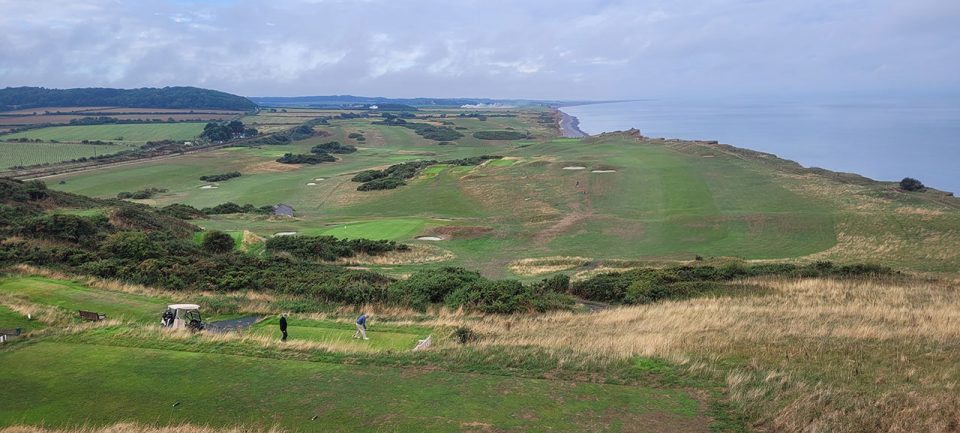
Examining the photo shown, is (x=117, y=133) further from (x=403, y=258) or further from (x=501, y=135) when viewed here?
(x=403, y=258)

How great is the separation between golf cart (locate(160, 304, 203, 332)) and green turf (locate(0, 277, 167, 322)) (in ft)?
4.94

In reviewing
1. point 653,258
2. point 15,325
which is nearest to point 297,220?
point 653,258

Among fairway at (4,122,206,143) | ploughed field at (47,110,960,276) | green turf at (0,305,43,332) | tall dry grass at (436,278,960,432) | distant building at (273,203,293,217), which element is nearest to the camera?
tall dry grass at (436,278,960,432)

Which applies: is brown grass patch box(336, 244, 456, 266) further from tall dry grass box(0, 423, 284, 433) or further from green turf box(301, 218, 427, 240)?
tall dry grass box(0, 423, 284, 433)

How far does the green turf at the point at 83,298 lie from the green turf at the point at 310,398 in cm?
571

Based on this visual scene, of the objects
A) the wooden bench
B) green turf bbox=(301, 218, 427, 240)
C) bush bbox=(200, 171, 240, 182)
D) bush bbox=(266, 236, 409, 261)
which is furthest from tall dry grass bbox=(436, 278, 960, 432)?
bush bbox=(200, 171, 240, 182)

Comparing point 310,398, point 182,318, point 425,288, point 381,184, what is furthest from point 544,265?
point 381,184

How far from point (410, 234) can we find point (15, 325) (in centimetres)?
2801

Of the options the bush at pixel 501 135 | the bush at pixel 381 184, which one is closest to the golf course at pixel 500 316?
the bush at pixel 381 184

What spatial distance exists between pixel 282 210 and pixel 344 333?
145ft

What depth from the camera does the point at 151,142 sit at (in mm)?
129375

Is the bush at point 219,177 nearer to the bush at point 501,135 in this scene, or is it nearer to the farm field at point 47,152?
the farm field at point 47,152

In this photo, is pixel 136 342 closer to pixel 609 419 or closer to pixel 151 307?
pixel 151 307

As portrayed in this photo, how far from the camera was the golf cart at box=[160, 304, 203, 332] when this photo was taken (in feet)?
51.9
